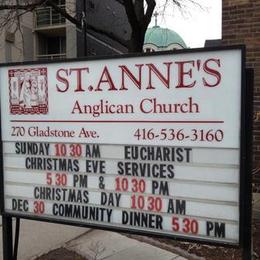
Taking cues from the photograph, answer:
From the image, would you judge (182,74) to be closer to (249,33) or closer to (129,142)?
(129,142)

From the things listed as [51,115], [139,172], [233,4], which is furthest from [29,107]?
[233,4]

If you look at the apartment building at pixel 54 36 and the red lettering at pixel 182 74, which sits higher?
the apartment building at pixel 54 36

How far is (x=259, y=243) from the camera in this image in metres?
5.26

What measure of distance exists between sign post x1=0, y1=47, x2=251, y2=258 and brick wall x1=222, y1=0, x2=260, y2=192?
3649 millimetres

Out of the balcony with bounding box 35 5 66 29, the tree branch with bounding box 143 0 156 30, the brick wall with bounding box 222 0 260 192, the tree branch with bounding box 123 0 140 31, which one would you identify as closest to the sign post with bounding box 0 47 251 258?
the brick wall with bounding box 222 0 260 192

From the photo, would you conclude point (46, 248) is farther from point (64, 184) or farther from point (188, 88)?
point (188, 88)

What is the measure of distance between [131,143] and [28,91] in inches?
38.1

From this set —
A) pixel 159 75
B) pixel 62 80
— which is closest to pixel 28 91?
pixel 62 80

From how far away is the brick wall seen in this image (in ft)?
22.9

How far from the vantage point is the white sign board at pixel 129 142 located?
10.7 feet

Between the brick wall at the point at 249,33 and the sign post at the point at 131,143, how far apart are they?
3649mm

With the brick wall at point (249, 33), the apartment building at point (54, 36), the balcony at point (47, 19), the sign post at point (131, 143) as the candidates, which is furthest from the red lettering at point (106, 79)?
the balcony at point (47, 19)

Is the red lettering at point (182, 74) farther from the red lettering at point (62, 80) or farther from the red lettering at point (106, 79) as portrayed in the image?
the red lettering at point (62, 80)

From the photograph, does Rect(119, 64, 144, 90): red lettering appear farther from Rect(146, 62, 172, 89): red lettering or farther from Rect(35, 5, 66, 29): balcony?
Rect(35, 5, 66, 29): balcony
